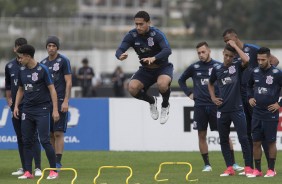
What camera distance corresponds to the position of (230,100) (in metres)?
17.5

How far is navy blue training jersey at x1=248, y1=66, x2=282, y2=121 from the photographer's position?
55.8 ft

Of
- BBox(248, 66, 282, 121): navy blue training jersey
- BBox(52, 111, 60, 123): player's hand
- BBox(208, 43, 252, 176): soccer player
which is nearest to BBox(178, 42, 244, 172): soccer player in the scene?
BBox(208, 43, 252, 176): soccer player

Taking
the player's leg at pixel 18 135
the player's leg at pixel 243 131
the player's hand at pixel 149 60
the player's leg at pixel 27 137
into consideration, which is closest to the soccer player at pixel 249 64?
the player's leg at pixel 243 131

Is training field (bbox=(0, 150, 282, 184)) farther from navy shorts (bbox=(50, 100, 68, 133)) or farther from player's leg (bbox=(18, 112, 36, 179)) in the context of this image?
navy shorts (bbox=(50, 100, 68, 133))

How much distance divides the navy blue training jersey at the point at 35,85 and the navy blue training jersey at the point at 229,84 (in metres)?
2.97

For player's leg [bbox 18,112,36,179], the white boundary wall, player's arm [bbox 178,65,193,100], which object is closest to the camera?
player's leg [bbox 18,112,36,179]

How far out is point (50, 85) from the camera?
17.1m

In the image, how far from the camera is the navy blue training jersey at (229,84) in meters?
17.3

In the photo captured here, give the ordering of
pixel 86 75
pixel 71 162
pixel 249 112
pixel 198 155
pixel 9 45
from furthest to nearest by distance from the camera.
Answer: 1. pixel 9 45
2. pixel 86 75
3. pixel 198 155
4. pixel 71 162
5. pixel 249 112

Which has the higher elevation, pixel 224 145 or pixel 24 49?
pixel 24 49

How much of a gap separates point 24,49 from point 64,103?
1.79 meters

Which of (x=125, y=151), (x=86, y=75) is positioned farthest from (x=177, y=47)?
(x=125, y=151)

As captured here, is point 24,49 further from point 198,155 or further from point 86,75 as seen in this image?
point 86,75

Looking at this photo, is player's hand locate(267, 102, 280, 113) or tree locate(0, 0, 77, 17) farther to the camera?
tree locate(0, 0, 77, 17)
